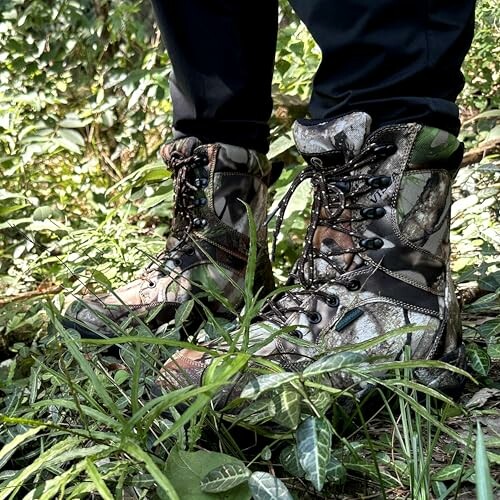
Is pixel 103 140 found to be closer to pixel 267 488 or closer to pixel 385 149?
pixel 385 149

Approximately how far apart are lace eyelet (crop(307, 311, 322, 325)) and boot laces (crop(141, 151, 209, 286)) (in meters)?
0.45

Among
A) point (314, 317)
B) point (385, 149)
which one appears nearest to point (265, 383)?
point (314, 317)

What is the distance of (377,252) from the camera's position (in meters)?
1.08

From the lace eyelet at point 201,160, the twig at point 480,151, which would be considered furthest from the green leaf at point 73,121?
the lace eyelet at point 201,160

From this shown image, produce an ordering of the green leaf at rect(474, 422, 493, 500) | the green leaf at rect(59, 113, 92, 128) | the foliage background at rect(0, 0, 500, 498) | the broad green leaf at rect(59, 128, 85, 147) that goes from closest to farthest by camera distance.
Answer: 1. the green leaf at rect(474, 422, 493, 500)
2. the foliage background at rect(0, 0, 500, 498)
3. the broad green leaf at rect(59, 128, 85, 147)
4. the green leaf at rect(59, 113, 92, 128)

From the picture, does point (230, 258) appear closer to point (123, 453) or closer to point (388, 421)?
point (388, 421)

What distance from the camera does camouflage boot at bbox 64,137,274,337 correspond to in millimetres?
1443

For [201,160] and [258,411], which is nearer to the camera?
[258,411]

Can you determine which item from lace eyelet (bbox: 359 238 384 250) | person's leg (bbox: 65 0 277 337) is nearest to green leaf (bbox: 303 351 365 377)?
lace eyelet (bbox: 359 238 384 250)

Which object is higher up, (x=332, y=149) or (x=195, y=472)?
(x=332, y=149)

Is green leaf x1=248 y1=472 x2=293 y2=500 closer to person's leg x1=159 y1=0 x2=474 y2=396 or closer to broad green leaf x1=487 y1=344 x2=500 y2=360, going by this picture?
person's leg x1=159 y1=0 x2=474 y2=396

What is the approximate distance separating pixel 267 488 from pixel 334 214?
Result: 519 millimetres

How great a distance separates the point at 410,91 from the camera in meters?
A: 1.07

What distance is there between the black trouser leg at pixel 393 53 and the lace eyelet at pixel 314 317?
0.29 metres
